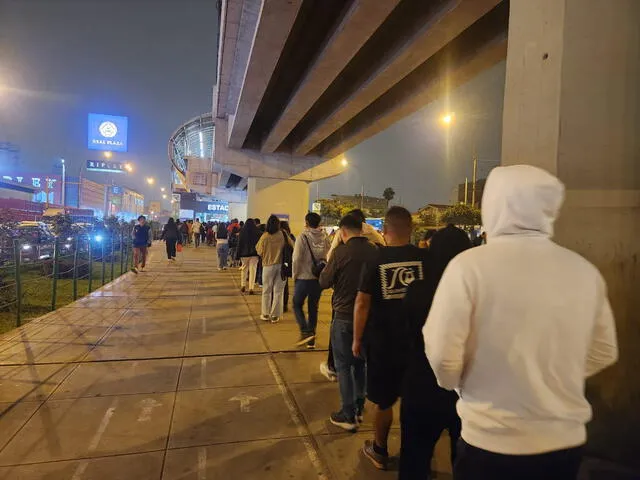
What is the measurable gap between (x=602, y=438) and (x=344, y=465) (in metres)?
1.73

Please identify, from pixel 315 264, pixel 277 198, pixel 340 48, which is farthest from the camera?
pixel 277 198

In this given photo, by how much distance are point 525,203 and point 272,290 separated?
6.50 m

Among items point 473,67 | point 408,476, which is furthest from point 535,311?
point 473,67

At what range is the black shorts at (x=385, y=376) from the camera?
112 inches

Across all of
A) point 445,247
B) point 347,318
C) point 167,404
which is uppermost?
point 445,247

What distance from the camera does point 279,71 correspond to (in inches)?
463

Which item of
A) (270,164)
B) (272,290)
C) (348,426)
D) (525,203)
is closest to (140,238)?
(272,290)

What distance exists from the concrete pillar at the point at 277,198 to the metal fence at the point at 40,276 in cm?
760

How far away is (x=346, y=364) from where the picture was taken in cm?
361

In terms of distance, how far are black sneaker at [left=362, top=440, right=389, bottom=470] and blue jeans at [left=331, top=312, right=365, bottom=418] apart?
0.47 meters

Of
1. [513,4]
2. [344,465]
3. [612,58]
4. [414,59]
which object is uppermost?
[414,59]

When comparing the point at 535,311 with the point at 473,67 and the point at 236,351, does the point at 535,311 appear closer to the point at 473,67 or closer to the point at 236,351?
the point at 236,351

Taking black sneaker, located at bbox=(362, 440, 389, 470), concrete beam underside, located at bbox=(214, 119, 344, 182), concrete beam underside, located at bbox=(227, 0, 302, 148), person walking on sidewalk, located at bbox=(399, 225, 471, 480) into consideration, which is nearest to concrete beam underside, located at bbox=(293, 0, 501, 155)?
concrete beam underside, located at bbox=(227, 0, 302, 148)

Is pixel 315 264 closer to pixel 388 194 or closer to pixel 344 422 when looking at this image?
pixel 344 422
